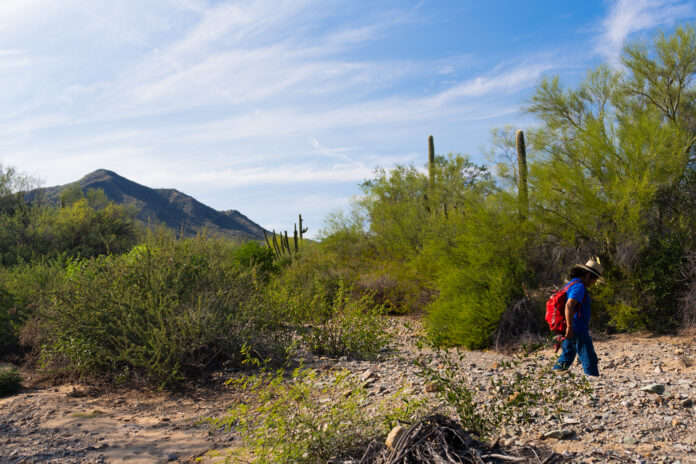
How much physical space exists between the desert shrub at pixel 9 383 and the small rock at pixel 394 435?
5.86 m

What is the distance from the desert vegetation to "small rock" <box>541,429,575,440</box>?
254 millimetres

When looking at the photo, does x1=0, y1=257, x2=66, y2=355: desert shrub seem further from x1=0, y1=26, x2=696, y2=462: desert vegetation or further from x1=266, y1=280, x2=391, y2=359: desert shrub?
x1=266, y1=280, x2=391, y2=359: desert shrub

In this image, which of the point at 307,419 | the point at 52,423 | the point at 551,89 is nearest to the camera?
the point at 307,419

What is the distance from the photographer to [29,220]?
66.6 ft

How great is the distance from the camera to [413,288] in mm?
14781

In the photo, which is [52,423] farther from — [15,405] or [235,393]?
[235,393]

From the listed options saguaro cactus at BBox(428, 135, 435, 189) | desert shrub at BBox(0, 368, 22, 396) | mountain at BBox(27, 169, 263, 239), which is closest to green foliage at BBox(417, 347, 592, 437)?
desert shrub at BBox(0, 368, 22, 396)

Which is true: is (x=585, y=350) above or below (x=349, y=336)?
above

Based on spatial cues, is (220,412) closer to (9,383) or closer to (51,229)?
(9,383)

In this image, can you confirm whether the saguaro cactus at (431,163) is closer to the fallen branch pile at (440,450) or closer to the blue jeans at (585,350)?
the blue jeans at (585,350)

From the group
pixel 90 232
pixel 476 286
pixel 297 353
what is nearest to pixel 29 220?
pixel 90 232

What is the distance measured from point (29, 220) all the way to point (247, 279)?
1569cm

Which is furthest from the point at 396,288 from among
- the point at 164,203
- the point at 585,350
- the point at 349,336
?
the point at 164,203

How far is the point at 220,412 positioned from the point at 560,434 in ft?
12.2
